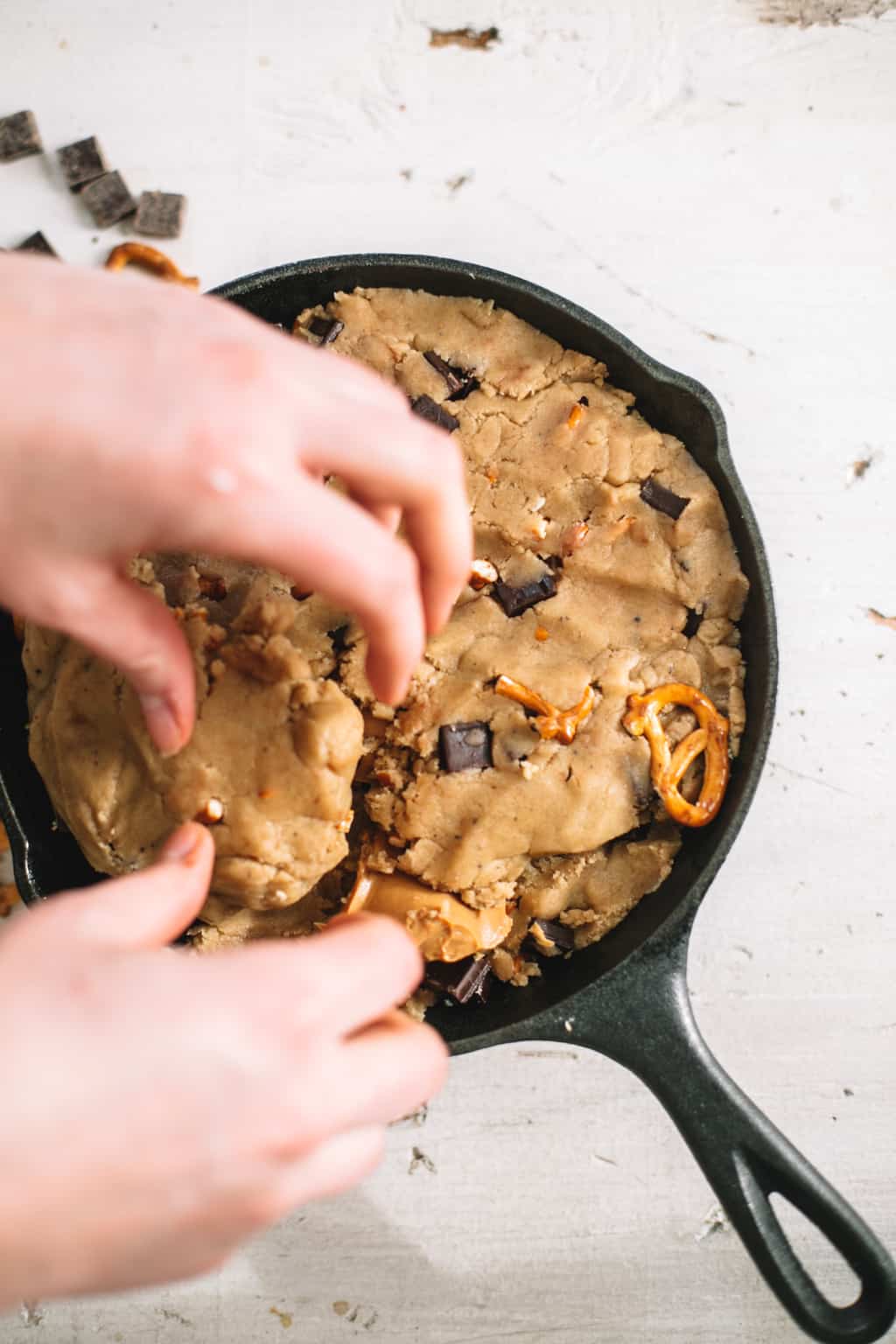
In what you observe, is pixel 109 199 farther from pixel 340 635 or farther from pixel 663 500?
pixel 663 500

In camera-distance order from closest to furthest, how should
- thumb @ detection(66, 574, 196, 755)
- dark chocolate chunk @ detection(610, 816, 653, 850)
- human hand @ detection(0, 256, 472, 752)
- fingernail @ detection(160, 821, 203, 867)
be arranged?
1. human hand @ detection(0, 256, 472, 752)
2. thumb @ detection(66, 574, 196, 755)
3. fingernail @ detection(160, 821, 203, 867)
4. dark chocolate chunk @ detection(610, 816, 653, 850)

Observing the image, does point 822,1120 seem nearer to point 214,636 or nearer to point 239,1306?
point 239,1306

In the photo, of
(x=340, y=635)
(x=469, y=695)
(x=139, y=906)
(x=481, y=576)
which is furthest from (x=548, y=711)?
(x=139, y=906)

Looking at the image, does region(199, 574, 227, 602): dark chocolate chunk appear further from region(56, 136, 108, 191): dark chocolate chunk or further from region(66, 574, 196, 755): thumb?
region(56, 136, 108, 191): dark chocolate chunk

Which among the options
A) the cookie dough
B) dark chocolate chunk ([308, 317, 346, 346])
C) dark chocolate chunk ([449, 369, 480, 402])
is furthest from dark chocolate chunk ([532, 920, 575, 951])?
dark chocolate chunk ([308, 317, 346, 346])

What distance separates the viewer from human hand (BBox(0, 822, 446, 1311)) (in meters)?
0.91

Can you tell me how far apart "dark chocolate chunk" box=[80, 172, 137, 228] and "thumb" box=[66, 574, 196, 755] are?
1.17 m

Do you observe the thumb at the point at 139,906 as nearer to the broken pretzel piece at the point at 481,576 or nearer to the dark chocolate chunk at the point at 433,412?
the broken pretzel piece at the point at 481,576

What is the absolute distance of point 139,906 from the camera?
44.6 inches

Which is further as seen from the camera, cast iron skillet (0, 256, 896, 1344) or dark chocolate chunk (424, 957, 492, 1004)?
dark chocolate chunk (424, 957, 492, 1004)

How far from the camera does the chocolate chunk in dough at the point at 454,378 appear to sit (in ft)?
5.84

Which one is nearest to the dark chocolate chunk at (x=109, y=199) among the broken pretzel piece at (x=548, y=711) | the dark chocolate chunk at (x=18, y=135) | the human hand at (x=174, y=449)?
the dark chocolate chunk at (x=18, y=135)

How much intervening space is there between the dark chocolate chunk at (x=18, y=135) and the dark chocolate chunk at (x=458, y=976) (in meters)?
1.74

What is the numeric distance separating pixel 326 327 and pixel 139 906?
1062 mm
